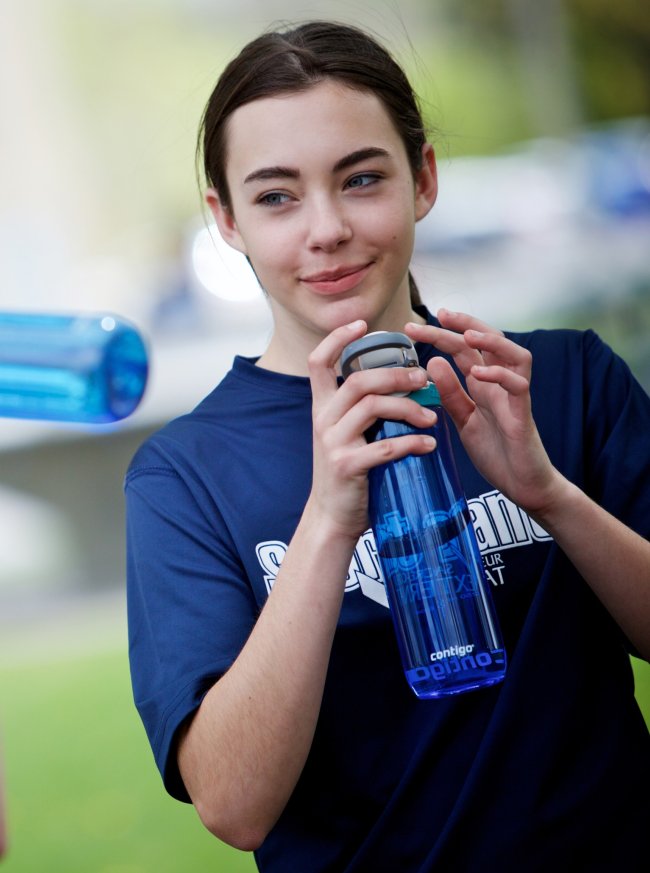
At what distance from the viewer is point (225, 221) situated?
134cm

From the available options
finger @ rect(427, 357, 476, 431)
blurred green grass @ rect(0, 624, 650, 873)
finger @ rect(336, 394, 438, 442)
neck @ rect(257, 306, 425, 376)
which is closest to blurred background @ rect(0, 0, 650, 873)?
blurred green grass @ rect(0, 624, 650, 873)

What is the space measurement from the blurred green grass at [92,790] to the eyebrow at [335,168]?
1.75 metres

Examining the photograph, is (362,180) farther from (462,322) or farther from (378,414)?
(378,414)

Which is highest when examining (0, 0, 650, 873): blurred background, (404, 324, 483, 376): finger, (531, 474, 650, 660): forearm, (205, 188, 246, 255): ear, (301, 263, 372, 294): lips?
(0, 0, 650, 873): blurred background

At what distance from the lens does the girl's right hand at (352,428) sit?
965mm

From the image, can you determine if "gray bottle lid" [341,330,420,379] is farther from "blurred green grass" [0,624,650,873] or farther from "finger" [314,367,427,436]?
"blurred green grass" [0,624,650,873]

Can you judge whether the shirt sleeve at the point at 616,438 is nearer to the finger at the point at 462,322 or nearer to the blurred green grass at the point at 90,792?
the finger at the point at 462,322

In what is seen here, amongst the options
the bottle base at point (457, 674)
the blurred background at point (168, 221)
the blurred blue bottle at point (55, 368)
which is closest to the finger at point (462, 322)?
the bottle base at point (457, 674)

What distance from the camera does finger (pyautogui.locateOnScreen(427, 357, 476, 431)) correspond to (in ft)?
3.61

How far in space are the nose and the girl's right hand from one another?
0.55 ft

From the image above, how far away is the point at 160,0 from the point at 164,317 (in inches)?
131

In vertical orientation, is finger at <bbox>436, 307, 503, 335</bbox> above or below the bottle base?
above

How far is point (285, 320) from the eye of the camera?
1287mm

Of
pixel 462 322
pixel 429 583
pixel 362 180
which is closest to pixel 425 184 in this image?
pixel 362 180
